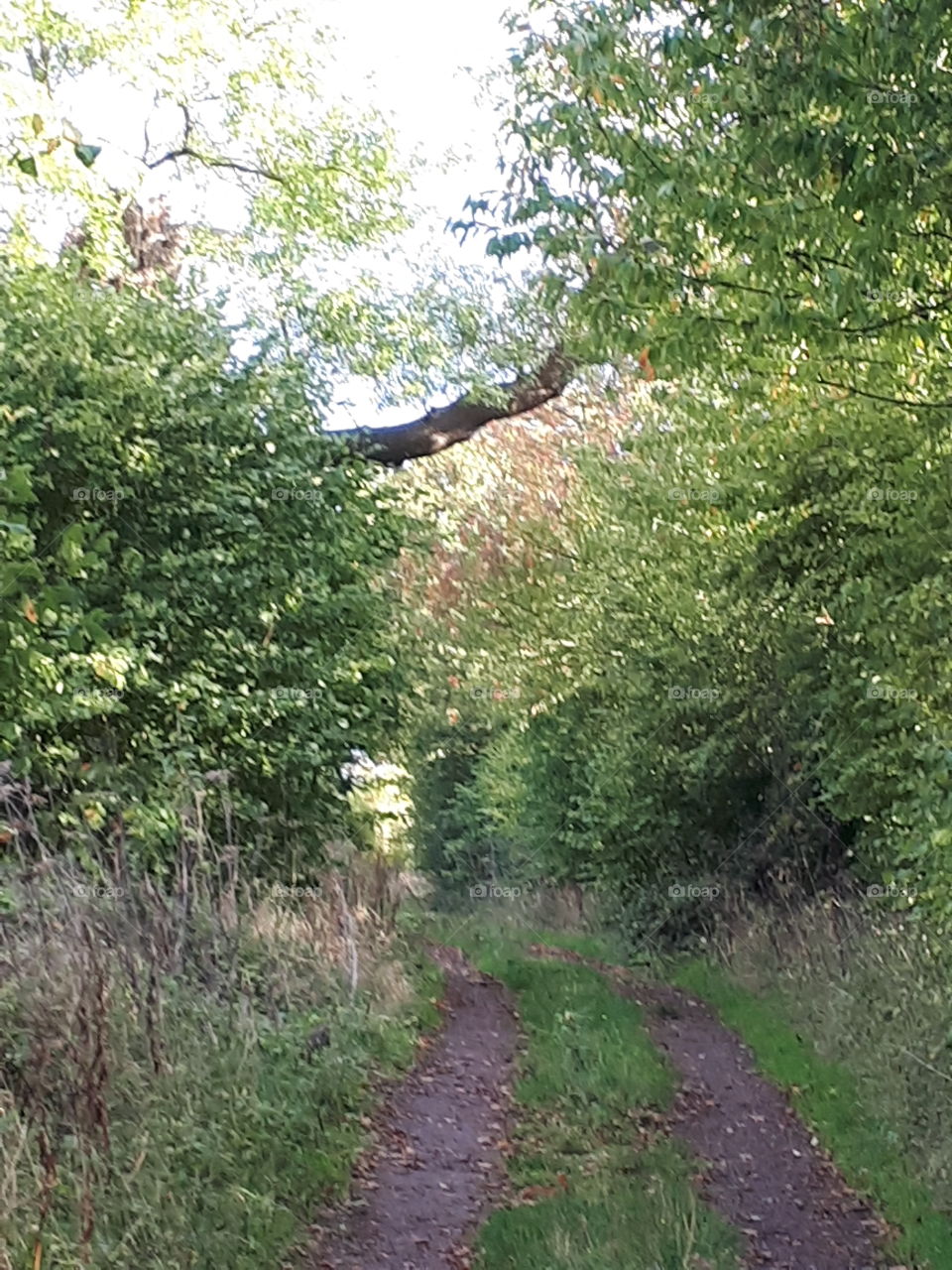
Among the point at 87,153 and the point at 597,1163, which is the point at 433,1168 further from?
the point at 87,153

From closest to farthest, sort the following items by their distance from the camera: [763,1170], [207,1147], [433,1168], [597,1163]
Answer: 1. [207,1147]
2. [433,1168]
3. [597,1163]
4. [763,1170]

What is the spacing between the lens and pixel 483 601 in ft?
63.5

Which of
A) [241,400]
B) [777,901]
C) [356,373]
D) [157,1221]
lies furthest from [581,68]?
[777,901]

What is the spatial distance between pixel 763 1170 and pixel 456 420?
1020cm

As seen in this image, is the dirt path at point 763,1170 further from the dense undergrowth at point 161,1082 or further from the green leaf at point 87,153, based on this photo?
the green leaf at point 87,153

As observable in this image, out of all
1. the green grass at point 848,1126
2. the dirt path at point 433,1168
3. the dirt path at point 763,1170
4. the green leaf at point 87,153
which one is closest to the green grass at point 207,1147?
the dirt path at point 433,1168

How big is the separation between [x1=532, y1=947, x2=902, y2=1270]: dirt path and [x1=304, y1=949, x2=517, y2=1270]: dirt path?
1.46 m

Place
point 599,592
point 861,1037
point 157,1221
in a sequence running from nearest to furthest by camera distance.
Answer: point 157,1221, point 861,1037, point 599,592

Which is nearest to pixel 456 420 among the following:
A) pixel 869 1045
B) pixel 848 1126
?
pixel 869 1045

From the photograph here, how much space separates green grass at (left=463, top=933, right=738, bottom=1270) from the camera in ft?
21.4

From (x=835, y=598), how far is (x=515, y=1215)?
20.1 feet

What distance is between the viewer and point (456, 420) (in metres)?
16.3

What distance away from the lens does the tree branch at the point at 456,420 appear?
15.9 meters

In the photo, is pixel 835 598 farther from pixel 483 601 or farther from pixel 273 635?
pixel 483 601
